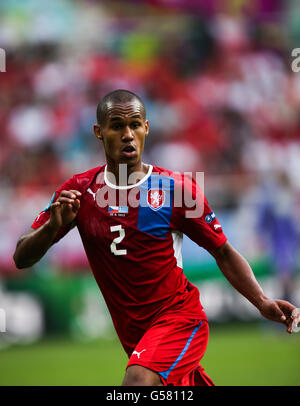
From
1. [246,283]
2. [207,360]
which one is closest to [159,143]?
[207,360]

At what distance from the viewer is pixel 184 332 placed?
4.13 meters

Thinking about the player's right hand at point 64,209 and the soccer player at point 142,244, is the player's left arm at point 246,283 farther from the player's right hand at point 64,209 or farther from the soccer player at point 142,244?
Answer: the player's right hand at point 64,209

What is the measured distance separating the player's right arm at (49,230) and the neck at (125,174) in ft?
1.37

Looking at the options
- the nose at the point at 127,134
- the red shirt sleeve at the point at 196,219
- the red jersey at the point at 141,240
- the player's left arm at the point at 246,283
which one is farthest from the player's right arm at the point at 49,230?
the player's left arm at the point at 246,283

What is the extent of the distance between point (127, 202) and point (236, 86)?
10986 mm

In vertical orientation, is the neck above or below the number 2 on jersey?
above

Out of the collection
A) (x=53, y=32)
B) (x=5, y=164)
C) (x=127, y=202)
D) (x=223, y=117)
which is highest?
(x=53, y=32)

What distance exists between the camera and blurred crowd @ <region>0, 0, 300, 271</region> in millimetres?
13406

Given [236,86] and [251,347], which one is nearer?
[251,347]

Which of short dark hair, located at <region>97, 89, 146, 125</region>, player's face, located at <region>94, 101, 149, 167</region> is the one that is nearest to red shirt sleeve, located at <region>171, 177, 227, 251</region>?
player's face, located at <region>94, 101, 149, 167</region>

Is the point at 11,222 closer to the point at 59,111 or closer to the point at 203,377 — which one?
the point at 59,111

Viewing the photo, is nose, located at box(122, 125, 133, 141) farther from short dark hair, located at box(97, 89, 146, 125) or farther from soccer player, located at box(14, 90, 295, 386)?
short dark hair, located at box(97, 89, 146, 125)

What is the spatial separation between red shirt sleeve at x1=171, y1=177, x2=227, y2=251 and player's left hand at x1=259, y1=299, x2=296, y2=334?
0.50 metres

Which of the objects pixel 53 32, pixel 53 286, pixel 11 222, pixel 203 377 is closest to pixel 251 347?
pixel 53 286
